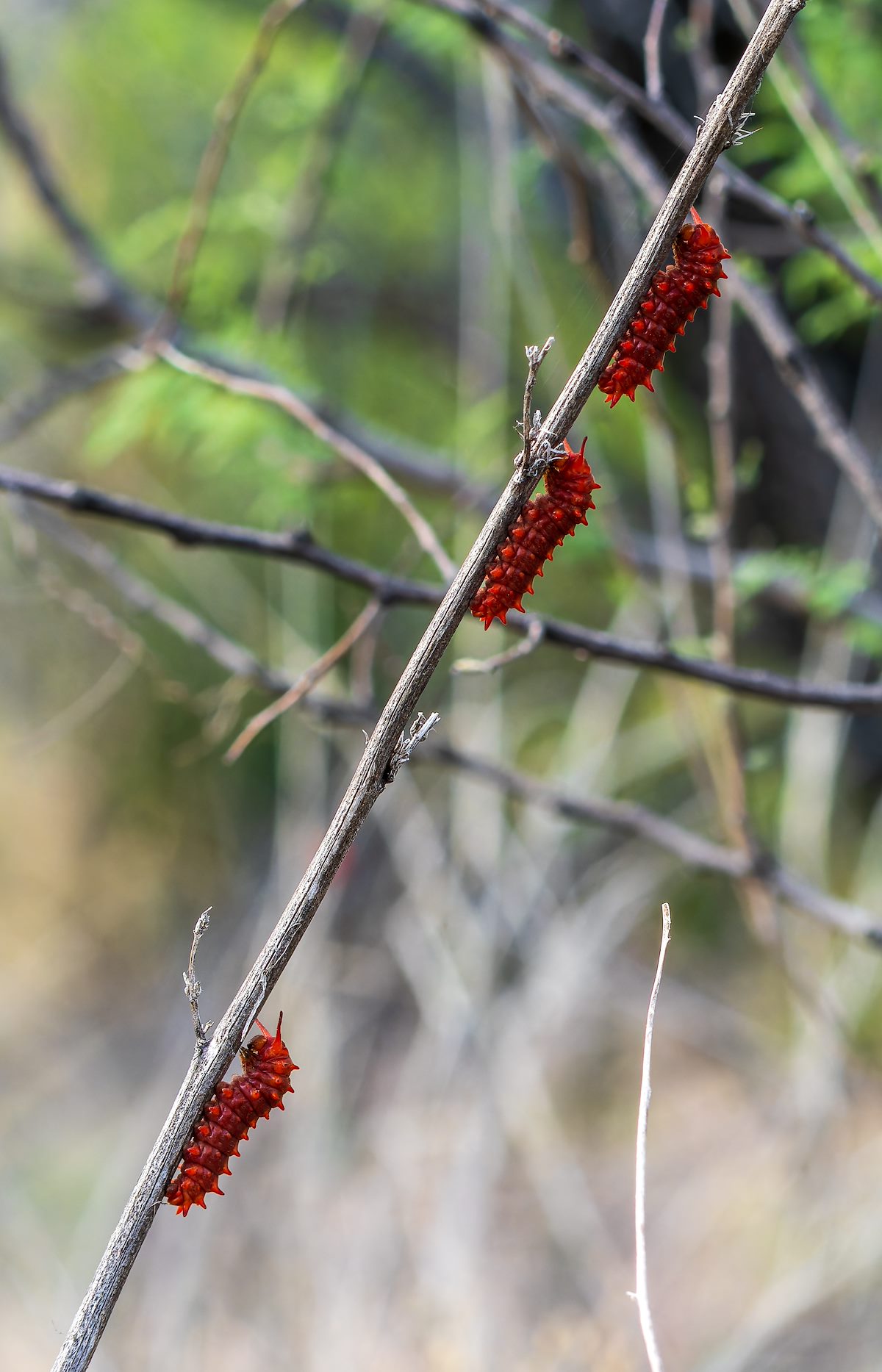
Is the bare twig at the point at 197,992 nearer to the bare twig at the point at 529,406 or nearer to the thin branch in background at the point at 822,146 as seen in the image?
the bare twig at the point at 529,406

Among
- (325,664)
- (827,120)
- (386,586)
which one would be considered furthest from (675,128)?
(325,664)

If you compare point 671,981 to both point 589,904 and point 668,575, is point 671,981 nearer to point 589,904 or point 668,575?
point 589,904

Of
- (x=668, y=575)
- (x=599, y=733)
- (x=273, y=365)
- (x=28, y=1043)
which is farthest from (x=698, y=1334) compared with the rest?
(x=28, y=1043)

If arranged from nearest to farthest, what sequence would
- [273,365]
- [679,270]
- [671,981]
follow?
1. [679,270]
2. [273,365]
3. [671,981]

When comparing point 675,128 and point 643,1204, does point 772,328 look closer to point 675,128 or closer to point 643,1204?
point 675,128

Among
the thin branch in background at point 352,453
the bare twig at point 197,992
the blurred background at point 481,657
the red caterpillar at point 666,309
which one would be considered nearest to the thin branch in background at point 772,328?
the blurred background at point 481,657
